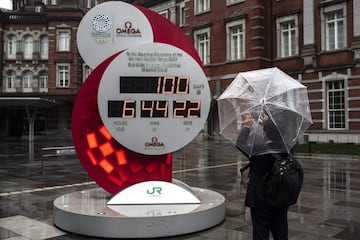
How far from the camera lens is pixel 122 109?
7.20 metres

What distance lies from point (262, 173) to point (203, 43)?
31.5 meters

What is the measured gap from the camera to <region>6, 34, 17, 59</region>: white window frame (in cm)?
4981

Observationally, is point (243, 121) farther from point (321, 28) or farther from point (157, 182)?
Result: point (321, 28)

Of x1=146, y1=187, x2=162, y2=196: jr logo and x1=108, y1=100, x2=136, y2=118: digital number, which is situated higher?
x1=108, y1=100, x2=136, y2=118: digital number

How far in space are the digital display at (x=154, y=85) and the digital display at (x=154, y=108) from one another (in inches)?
8.0

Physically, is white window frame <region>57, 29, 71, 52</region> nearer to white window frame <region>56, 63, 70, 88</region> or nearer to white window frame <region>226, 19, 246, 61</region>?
white window frame <region>56, 63, 70, 88</region>

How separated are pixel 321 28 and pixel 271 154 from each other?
25884mm

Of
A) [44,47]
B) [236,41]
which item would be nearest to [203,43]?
[236,41]

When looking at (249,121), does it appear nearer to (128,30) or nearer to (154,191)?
(154,191)

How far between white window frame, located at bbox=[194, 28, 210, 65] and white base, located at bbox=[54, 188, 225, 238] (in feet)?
92.8

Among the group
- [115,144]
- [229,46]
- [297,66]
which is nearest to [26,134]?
[229,46]

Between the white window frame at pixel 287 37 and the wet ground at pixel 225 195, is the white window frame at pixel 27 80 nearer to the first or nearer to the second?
the white window frame at pixel 287 37

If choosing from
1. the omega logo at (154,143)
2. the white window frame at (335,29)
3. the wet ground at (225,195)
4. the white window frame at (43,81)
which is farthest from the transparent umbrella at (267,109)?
the white window frame at (43,81)

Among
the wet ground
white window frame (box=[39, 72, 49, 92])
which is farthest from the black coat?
white window frame (box=[39, 72, 49, 92])
